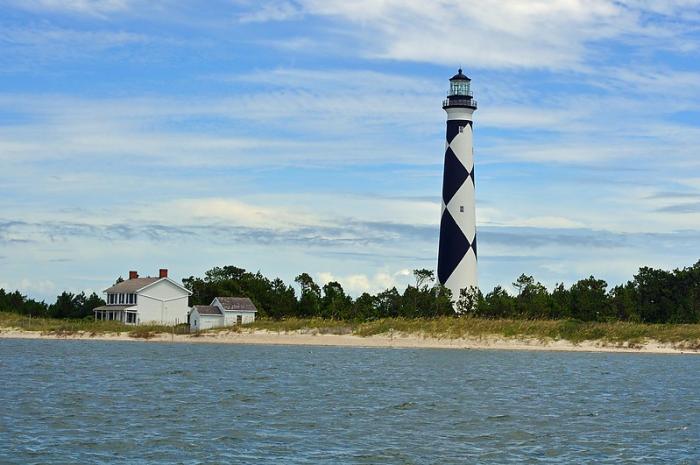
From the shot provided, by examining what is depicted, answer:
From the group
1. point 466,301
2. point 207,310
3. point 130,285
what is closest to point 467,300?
Result: point 466,301

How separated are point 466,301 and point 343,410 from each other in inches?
1511

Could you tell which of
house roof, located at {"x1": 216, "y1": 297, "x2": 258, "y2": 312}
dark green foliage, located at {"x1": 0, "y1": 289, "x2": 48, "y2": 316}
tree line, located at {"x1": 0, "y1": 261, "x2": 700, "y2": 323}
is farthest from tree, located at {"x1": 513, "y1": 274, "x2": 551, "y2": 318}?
dark green foliage, located at {"x1": 0, "y1": 289, "x2": 48, "y2": 316}

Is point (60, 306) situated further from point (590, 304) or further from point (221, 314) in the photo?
point (590, 304)

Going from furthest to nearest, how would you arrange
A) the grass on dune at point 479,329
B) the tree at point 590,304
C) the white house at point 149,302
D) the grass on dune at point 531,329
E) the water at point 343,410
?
the white house at point 149,302
the tree at point 590,304
the grass on dune at point 479,329
the grass on dune at point 531,329
the water at point 343,410

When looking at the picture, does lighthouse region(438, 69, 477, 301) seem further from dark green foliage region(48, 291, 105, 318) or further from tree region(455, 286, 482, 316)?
dark green foliage region(48, 291, 105, 318)

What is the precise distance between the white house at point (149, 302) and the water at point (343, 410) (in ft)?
63.3

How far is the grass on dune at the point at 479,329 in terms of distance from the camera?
6091 cm

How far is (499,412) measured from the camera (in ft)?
102

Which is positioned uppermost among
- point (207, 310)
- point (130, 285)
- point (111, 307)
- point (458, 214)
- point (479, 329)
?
point (458, 214)

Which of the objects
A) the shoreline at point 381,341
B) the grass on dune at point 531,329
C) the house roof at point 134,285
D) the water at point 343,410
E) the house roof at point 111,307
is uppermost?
the house roof at point 134,285

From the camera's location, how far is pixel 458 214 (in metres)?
67.4

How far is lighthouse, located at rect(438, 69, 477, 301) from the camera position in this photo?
67438mm

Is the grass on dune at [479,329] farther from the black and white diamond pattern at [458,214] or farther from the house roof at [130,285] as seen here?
the house roof at [130,285]

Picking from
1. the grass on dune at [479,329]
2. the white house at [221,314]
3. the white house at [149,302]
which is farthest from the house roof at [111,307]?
the white house at [221,314]
